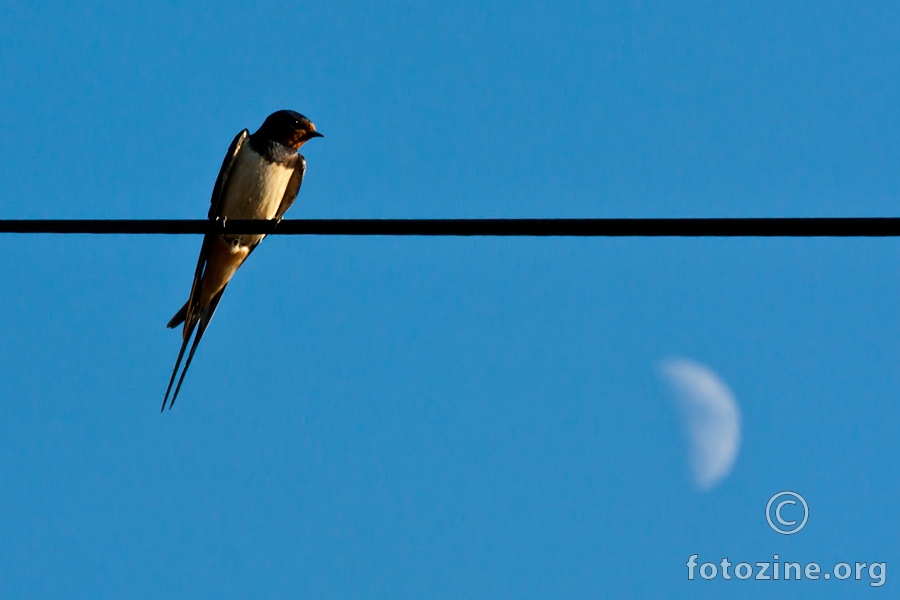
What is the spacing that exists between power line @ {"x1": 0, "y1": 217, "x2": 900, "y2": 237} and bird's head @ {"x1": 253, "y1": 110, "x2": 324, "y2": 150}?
280cm

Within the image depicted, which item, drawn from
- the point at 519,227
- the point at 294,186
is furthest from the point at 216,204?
the point at 519,227

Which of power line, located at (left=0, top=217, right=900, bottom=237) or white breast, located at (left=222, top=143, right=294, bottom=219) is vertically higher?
white breast, located at (left=222, top=143, right=294, bottom=219)

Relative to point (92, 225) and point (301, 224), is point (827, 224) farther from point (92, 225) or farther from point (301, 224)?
point (92, 225)

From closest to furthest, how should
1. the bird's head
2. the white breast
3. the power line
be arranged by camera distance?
1. the power line
2. the white breast
3. the bird's head

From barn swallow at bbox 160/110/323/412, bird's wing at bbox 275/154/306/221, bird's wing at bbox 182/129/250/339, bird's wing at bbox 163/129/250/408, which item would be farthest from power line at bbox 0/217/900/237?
bird's wing at bbox 275/154/306/221

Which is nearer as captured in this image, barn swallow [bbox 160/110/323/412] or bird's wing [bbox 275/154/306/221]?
barn swallow [bbox 160/110/323/412]

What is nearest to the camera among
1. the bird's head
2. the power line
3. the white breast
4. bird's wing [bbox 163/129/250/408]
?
the power line

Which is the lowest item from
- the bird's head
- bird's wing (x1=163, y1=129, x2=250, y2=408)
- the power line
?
the power line

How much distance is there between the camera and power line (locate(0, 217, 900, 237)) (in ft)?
9.39

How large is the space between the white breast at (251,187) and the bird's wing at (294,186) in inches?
5.5

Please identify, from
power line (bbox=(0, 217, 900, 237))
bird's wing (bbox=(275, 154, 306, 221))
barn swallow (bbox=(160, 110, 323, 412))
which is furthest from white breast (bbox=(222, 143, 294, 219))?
power line (bbox=(0, 217, 900, 237))

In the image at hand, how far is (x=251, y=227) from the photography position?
13.6 ft

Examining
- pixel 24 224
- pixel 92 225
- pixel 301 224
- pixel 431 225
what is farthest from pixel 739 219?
pixel 24 224

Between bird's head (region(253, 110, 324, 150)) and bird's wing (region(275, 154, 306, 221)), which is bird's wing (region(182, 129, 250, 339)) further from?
bird's wing (region(275, 154, 306, 221))
